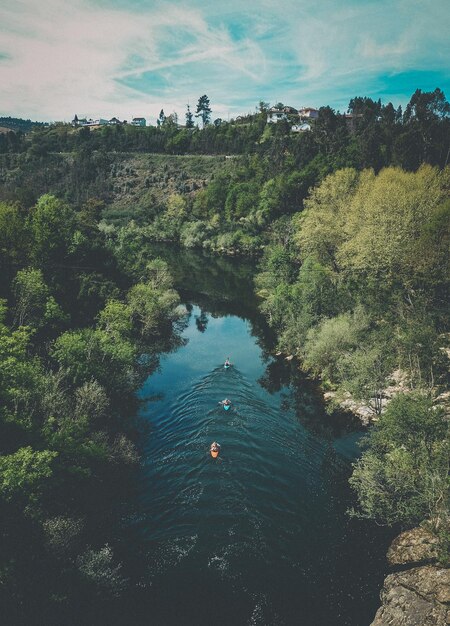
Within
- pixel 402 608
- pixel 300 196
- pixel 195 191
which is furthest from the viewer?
pixel 195 191

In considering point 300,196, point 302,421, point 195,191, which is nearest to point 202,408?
point 302,421

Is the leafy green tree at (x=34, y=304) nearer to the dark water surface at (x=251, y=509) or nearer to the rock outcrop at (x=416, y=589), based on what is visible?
the dark water surface at (x=251, y=509)

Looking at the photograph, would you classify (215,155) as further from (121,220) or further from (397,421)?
(397,421)

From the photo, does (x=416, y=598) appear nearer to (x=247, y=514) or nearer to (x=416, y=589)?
(x=416, y=589)

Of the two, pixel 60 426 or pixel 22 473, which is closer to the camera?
pixel 22 473

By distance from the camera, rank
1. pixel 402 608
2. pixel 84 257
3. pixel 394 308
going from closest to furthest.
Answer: pixel 402 608 < pixel 394 308 < pixel 84 257

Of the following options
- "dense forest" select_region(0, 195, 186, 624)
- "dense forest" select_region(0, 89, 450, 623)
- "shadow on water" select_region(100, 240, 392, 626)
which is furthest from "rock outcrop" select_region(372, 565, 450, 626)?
"dense forest" select_region(0, 195, 186, 624)

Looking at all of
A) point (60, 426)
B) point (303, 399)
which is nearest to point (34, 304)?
point (60, 426)
